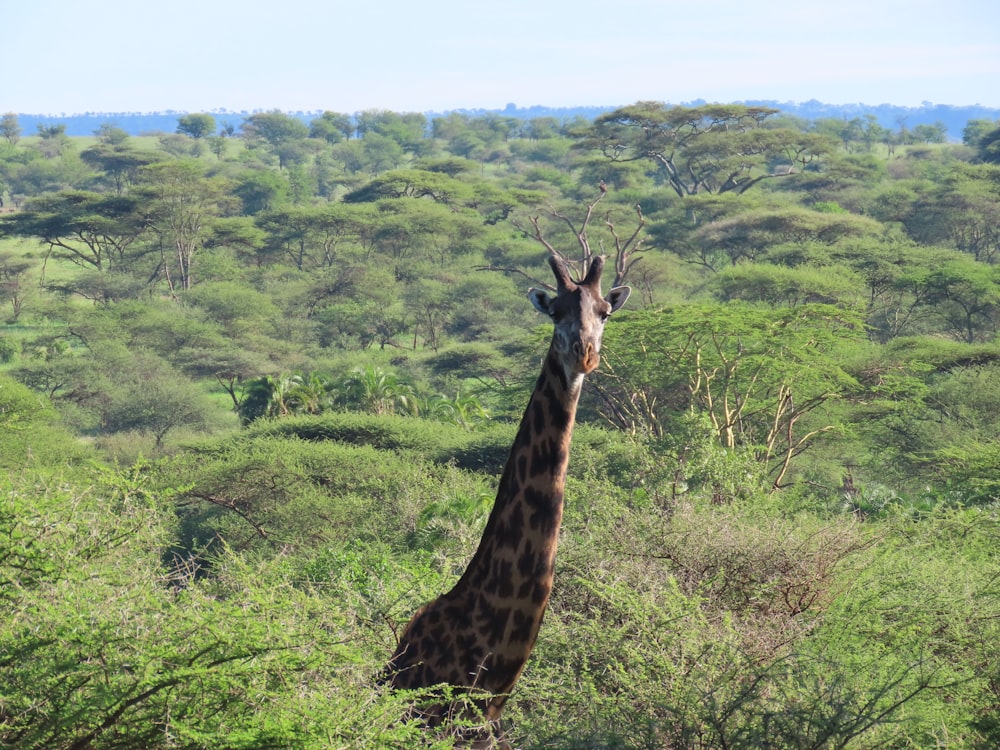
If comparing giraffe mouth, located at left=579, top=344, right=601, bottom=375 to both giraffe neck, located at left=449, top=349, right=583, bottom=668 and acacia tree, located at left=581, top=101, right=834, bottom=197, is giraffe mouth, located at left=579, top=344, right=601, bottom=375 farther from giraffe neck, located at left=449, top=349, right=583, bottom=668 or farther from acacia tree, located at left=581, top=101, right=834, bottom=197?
acacia tree, located at left=581, top=101, right=834, bottom=197

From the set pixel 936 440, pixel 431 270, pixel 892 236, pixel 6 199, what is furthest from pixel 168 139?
pixel 936 440

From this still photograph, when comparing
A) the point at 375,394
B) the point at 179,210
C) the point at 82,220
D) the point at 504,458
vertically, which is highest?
the point at 179,210

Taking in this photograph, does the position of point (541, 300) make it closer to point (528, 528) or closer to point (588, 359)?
point (588, 359)

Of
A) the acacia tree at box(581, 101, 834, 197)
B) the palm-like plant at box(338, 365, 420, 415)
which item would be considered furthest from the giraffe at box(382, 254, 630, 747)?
the acacia tree at box(581, 101, 834, 197)

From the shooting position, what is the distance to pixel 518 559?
201 inches

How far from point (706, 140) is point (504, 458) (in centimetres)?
3199

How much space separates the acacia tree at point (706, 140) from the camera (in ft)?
152

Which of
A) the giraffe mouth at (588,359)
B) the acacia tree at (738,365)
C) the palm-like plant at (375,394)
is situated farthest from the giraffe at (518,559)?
the palm-like plant at (375,394)

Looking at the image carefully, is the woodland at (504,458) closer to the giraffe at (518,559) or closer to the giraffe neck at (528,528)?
the giraffe at (518,559)

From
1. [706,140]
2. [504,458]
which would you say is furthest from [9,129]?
[504,458]

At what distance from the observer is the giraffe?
16.4ft

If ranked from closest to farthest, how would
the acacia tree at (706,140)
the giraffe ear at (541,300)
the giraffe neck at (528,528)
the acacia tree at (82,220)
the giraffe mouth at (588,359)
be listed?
the giraffe mouth at (588,359), the giraffe ear at (541,300), the giraffe neck at (528,528), the acacia tree at (82,220), the acacia tree at (706,140)

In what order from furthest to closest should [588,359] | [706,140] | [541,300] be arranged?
[706,140], [541,300], [588,359]

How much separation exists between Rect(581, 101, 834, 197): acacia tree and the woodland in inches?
7.9
